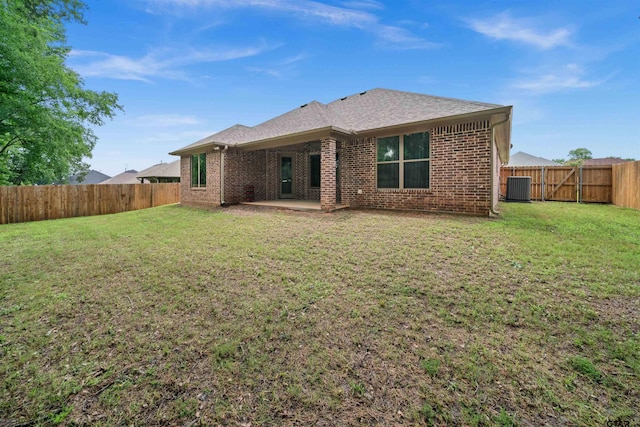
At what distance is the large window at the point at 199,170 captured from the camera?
13.3 m

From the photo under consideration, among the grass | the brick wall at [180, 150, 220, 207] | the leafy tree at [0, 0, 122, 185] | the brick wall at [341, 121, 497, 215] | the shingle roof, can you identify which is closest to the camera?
the grass

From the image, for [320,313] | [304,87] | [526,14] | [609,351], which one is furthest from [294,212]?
[304,87]

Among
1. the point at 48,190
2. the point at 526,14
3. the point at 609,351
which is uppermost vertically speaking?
the point at 526,14

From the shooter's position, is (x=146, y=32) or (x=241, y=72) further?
(x=241, y=72)

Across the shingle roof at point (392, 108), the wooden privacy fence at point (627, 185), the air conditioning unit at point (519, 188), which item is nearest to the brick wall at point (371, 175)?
the shingle roof at point (392, 108)

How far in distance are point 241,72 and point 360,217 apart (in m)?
11.1

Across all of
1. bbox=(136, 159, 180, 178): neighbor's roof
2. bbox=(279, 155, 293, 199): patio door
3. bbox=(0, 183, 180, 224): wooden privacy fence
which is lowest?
bbox=(0, 183, 180, 224): wooden privacy fence

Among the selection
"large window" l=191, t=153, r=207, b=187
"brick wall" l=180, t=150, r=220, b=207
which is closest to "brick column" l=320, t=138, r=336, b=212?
"brick wall" l=180, t=150, r=220, b=207

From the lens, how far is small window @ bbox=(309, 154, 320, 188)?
1340cm

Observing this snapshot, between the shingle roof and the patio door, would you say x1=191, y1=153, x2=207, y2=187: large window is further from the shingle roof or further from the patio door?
the shingle roof

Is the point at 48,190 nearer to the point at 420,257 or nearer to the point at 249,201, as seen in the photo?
the point at 249,201

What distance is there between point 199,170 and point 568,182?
19505 millimetres

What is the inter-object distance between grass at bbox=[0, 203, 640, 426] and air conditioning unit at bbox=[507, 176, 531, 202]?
9509 mm

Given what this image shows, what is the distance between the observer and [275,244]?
245 inches
